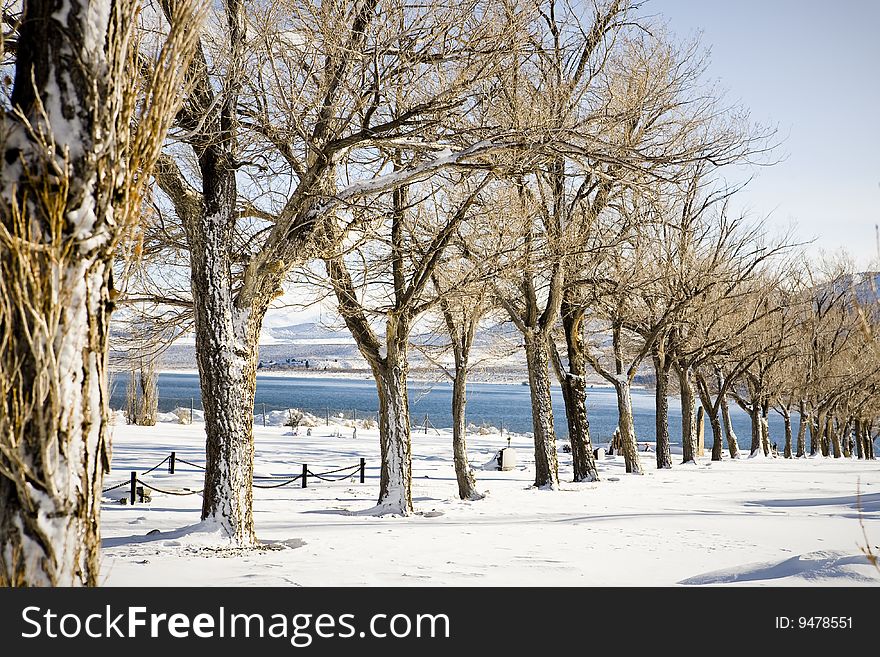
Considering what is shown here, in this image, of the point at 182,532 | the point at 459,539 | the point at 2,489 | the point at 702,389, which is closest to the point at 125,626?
the point at 2,489

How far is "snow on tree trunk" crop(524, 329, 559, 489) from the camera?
16641 mm

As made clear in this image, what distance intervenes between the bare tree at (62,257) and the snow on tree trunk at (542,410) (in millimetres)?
13551

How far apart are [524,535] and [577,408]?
938cm

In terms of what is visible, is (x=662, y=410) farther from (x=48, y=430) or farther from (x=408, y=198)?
(x=48, y=430)

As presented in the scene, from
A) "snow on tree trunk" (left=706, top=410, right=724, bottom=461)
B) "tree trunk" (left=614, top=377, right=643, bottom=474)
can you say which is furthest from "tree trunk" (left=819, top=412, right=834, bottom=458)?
"tree trunk" (left=614, top=377, right=643, bottom=474)

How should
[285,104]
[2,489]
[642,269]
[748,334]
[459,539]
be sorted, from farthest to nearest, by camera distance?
[748,334] → [642,269] → [459,539] → [285,104] → [2,489]

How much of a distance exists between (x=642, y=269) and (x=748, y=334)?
12.5 metres

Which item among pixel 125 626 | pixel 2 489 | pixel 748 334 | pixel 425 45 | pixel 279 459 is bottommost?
pixel 279 459

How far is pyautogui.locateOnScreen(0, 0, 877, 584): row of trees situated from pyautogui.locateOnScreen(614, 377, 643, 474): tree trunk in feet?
0.31

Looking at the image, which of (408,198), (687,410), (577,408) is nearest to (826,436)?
(687,410)

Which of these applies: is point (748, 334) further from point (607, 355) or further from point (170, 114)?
point (170, 114)

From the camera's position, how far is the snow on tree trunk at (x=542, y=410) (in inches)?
655

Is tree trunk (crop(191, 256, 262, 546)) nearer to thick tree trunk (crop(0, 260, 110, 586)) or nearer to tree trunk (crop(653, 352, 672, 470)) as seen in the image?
thick tree trunk (crop(0, 260, 110, 586))

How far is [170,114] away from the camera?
400 centimetres
